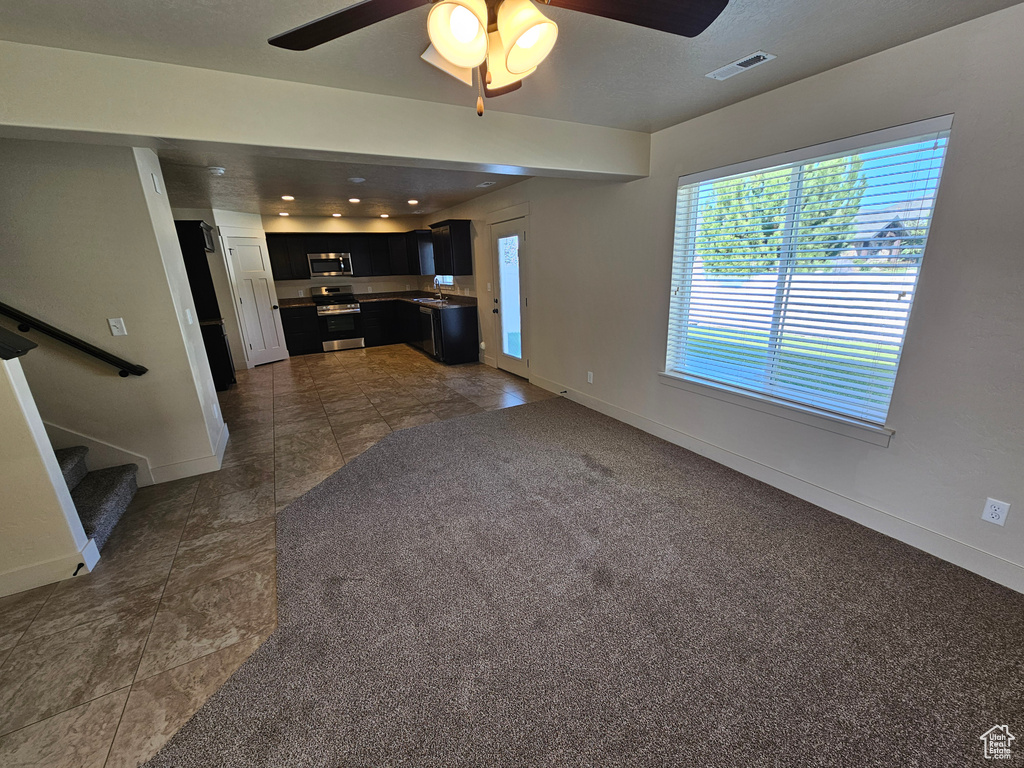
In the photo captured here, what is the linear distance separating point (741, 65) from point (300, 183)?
14.2 ft

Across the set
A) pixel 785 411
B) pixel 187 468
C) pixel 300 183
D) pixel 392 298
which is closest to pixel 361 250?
pixel 392 298

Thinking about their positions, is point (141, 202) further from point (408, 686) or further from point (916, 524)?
point (916, 524)

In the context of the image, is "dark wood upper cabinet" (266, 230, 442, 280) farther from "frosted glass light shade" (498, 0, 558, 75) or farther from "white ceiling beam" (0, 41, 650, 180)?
"frosted glass light shade" (498, 0, 558, 75)

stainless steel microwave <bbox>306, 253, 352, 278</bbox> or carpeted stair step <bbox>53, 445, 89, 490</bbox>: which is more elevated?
stainless steel microwave <bbox>306, 253, 352, 278</bbox>

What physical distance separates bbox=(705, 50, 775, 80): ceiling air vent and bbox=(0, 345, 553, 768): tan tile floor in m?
3.51

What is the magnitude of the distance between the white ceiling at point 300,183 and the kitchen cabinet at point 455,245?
37 cm

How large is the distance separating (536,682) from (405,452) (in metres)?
2.26

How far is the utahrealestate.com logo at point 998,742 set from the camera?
125cm

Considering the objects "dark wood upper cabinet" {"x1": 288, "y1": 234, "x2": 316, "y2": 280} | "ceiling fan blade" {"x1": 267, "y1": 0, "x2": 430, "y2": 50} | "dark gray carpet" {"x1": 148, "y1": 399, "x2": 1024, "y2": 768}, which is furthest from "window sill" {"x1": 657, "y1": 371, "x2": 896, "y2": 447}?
"dark wood upper cabinet" {"x1": 288, "y1": 234, "x2": 316, "y2": 280}

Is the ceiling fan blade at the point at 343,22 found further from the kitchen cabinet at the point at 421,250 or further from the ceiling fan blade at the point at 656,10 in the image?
the kitchen cabinet at the point at 421,250

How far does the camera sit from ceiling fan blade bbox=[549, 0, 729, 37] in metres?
1.13

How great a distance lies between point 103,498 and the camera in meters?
2.52

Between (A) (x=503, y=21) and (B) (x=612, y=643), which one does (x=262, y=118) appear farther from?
(B) (x=612, y=643)

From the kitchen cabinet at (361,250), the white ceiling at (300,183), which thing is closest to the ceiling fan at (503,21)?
the white ceiling at (300,183)
